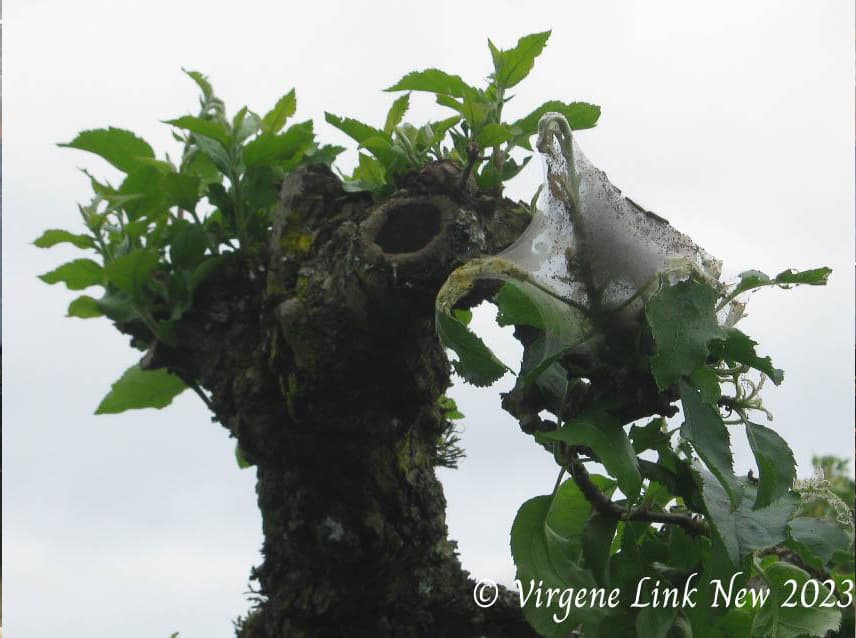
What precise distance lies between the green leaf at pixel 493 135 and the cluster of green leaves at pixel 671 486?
0.38m

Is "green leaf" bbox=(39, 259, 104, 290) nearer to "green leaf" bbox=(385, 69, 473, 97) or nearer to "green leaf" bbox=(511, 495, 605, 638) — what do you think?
"green leaf" bbox=(385, 69, 473, 97)

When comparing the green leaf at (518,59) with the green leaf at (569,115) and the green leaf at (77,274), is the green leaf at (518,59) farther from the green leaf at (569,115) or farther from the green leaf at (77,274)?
the green leaf at (77,274)

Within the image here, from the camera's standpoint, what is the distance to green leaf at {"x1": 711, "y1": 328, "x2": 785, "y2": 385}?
1.09m

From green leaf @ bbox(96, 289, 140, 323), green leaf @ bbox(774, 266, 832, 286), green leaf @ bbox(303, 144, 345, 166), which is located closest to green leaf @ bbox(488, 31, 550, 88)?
green leaf @ bbox(303, 144, 345, 166)

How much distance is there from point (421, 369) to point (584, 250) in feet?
1.54

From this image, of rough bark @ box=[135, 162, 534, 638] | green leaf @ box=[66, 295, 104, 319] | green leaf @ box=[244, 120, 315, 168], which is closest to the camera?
rough bark @ box=[135, 162, 534, 638]

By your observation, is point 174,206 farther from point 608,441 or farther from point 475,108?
point 608,441

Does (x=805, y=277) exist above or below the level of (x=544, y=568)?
above

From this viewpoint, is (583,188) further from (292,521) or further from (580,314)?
(292,521)

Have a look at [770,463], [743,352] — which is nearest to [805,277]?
[743,352]

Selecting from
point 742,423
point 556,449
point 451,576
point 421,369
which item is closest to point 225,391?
point 421,369

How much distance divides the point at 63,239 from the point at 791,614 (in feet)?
5.04

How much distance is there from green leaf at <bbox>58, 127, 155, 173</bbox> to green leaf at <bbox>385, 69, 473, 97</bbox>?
595 millimetres

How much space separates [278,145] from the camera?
5.33ft
